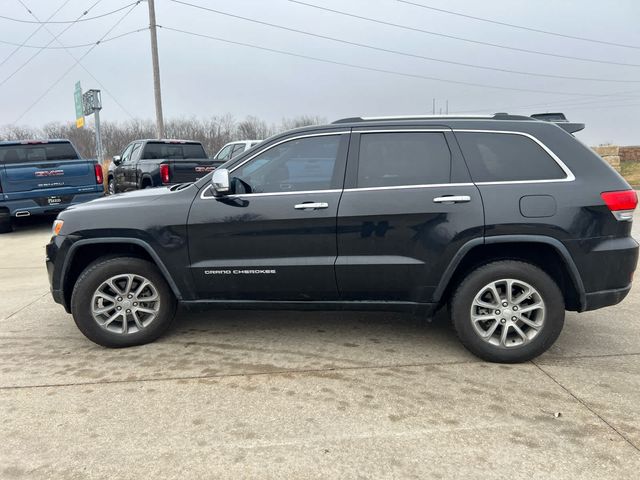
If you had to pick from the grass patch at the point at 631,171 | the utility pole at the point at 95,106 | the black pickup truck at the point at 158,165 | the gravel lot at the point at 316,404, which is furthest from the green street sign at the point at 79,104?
the grass patch at the point at 631,171

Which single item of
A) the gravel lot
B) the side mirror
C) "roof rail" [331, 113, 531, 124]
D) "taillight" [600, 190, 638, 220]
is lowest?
the gravel lot

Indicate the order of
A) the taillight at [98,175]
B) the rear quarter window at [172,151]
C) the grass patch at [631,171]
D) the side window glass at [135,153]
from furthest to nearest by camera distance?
the grass patch at [631,171], the side window glass at [135,153], the rear quarter window at [172,151], the taillight at [98,175]

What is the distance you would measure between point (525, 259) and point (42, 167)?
9439 millimetres

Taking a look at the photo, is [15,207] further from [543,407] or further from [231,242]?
[543,407]

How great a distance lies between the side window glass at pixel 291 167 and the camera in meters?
3.87

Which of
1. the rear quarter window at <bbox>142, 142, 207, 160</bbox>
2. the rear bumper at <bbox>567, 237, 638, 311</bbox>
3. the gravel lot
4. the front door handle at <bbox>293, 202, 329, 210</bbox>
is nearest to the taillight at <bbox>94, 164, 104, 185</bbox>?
the rear quarter window at <bbox>142, 142, 207, 160</bbox>

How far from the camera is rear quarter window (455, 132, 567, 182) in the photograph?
363cm

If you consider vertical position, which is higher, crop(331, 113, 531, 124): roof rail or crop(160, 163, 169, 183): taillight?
crop(331, 113, 531, 124): roof rail

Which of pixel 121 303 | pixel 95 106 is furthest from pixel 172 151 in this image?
pixel 121 303

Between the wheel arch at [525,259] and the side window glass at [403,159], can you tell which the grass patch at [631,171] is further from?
the side window glass at [403,159]

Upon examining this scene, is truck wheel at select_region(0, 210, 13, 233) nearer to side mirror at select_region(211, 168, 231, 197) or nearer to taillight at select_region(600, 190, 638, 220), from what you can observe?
side mirror at select_region(211, 168, 231, 197)

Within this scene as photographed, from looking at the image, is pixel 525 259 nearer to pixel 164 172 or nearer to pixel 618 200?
pixel 618 200

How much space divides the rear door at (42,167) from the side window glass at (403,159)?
8.25 meters

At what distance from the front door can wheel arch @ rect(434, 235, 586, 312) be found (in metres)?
0.89
